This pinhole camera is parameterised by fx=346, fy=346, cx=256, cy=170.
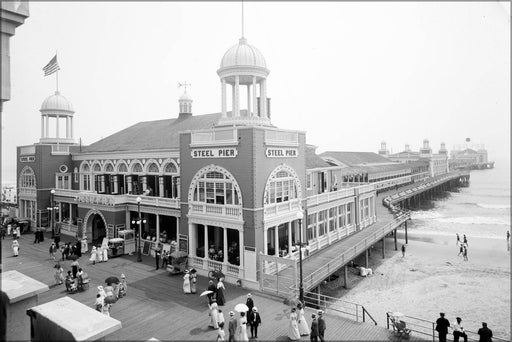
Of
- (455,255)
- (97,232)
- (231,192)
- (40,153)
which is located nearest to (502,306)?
(455,255)

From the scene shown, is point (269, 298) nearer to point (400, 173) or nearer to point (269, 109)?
point (269, 109)

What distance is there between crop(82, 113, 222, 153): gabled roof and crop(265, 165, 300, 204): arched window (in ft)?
27.7

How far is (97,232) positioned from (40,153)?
12243 millimetres

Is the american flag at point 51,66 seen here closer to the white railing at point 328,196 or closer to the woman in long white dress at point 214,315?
the white railing at point 328,196

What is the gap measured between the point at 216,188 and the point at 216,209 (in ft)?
4.27

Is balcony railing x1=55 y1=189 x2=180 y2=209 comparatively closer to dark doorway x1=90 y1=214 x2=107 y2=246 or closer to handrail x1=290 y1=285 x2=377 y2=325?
dark doorway x1=90 y1=214 x2=107 y2=246

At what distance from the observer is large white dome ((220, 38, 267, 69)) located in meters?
22.1

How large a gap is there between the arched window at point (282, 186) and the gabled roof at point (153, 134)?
8.45 metres

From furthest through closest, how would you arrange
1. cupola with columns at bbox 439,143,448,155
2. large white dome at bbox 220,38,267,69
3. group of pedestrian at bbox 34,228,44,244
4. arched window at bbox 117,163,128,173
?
1. cupola with columns at bbox 439,143,448,155
2. arched window at bbox 117,163,128,173
3. group of pedestrian at bbox 34,228,44,244
4. large white dome at bbox 220,38,267,69

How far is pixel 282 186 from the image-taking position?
2220 cm

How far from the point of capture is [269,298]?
58.5 feet

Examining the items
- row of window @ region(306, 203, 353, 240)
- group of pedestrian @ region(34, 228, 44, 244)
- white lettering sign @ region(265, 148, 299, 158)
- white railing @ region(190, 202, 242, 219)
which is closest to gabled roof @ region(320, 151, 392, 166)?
row of window @ region(306, 203, 353, 240)

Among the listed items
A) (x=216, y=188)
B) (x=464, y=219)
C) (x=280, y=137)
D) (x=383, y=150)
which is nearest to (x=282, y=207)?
(x=216, y=188)

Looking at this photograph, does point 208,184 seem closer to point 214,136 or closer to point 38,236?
point 214,136
